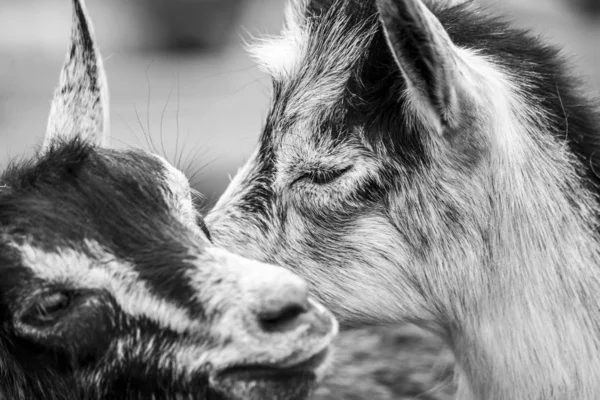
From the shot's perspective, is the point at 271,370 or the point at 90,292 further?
the point at 90,292

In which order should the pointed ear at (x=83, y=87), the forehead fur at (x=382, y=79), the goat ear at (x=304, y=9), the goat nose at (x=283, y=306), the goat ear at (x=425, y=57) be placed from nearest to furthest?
the goat nose at (x=283, y=306), the goat ear at (x=425, y=57), the forehead fur at (x=382, y=79), the pointed ear at (x=83, y=87), the goat ear at (x=304, y=9)

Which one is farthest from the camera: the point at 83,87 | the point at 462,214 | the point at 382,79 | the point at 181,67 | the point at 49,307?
the point at 181,67

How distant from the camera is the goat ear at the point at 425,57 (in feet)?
11.3

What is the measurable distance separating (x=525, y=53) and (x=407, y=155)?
76 centimetres

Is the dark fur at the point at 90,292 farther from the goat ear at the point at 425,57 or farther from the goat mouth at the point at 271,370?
the goat ear at the point at 425,57

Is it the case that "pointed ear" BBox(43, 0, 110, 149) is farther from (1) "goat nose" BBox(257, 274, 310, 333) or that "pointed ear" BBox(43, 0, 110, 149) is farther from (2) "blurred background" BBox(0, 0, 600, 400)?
(2) "blurred background" BBox(0, 0, 600, 400)

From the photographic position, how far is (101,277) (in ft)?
10.4

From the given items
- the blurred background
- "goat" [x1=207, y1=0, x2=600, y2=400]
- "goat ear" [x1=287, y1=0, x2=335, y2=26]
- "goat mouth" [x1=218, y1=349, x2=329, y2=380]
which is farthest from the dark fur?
the blurred background

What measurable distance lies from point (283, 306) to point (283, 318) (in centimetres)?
7

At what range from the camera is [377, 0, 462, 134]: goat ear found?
344 centimetres

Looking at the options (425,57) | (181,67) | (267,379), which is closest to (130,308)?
(267,379)

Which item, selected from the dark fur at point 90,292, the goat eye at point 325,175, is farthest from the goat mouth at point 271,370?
the goat eye at point 325,175

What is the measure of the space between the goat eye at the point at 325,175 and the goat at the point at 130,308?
0.77 m

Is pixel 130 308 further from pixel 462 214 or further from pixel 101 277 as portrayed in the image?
pixel 462 214
